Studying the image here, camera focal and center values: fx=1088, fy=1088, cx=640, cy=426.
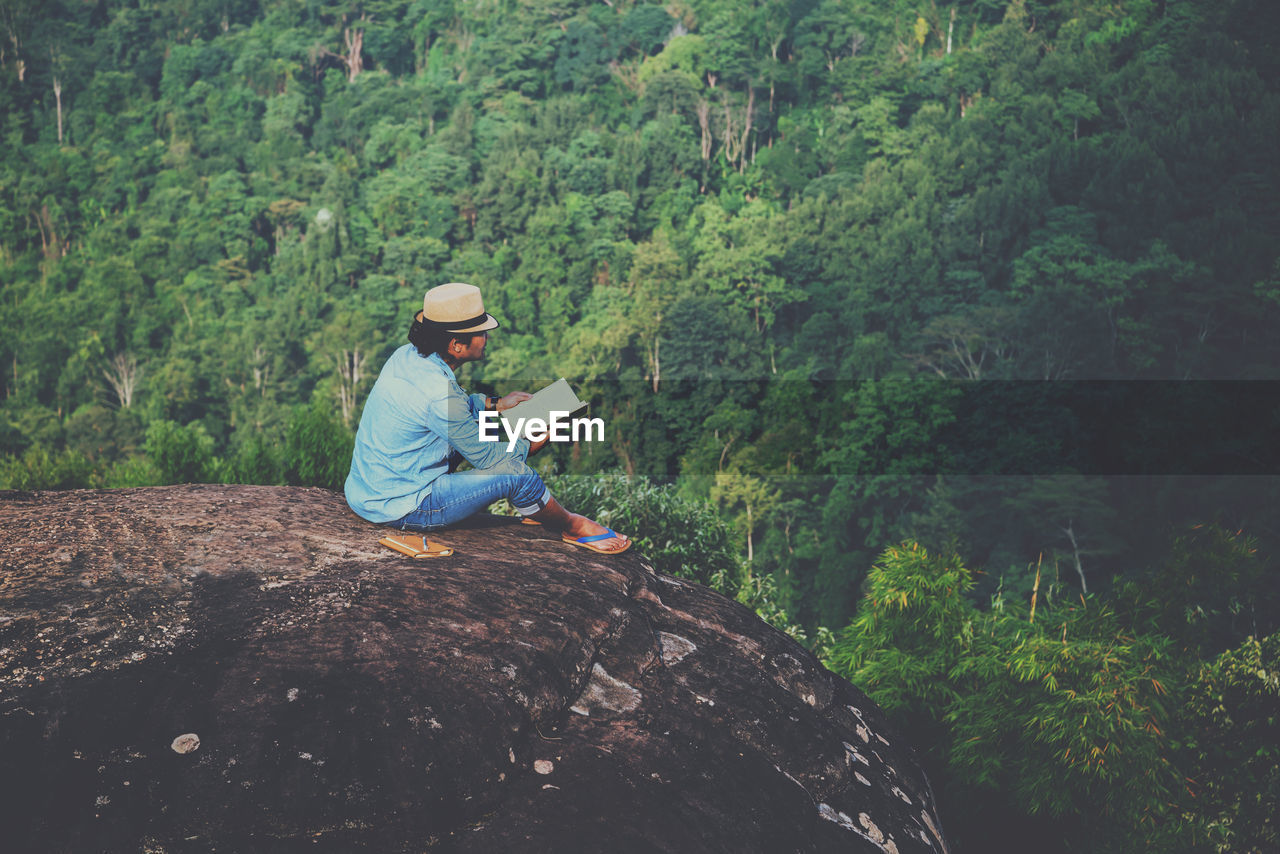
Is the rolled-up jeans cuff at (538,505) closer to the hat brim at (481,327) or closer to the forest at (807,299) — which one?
→ the hat brim at (481,327)

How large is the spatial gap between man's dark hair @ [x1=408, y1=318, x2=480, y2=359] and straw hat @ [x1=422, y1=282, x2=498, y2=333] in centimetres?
2

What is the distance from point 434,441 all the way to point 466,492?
26 cm

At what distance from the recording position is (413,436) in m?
4.53

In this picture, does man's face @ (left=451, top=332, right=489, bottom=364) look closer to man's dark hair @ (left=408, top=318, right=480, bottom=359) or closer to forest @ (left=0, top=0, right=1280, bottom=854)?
man's dark hair @ (left=408, top=318, right=480, bottom=359)

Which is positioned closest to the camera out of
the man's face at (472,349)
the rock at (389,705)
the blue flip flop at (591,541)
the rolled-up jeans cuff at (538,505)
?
the rock at (389,705)

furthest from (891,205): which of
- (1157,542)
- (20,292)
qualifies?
(20,292)

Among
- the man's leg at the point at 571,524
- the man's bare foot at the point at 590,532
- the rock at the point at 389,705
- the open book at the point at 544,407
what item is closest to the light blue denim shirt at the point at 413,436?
the open book at the point at 544,407

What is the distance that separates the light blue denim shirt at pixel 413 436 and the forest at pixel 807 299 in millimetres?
5214

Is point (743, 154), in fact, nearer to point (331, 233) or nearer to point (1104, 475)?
point (331, 233)

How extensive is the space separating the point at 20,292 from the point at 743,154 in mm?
42221

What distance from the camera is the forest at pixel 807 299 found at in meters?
14.0

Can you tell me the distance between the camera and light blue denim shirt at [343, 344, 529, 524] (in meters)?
4.45

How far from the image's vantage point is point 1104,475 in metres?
33.6

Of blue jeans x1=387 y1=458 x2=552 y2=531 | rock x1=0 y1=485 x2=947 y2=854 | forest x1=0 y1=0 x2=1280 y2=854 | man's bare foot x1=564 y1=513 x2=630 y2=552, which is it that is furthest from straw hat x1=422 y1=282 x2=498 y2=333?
forest x1=0 y1=0 x2=1280 y2=854
